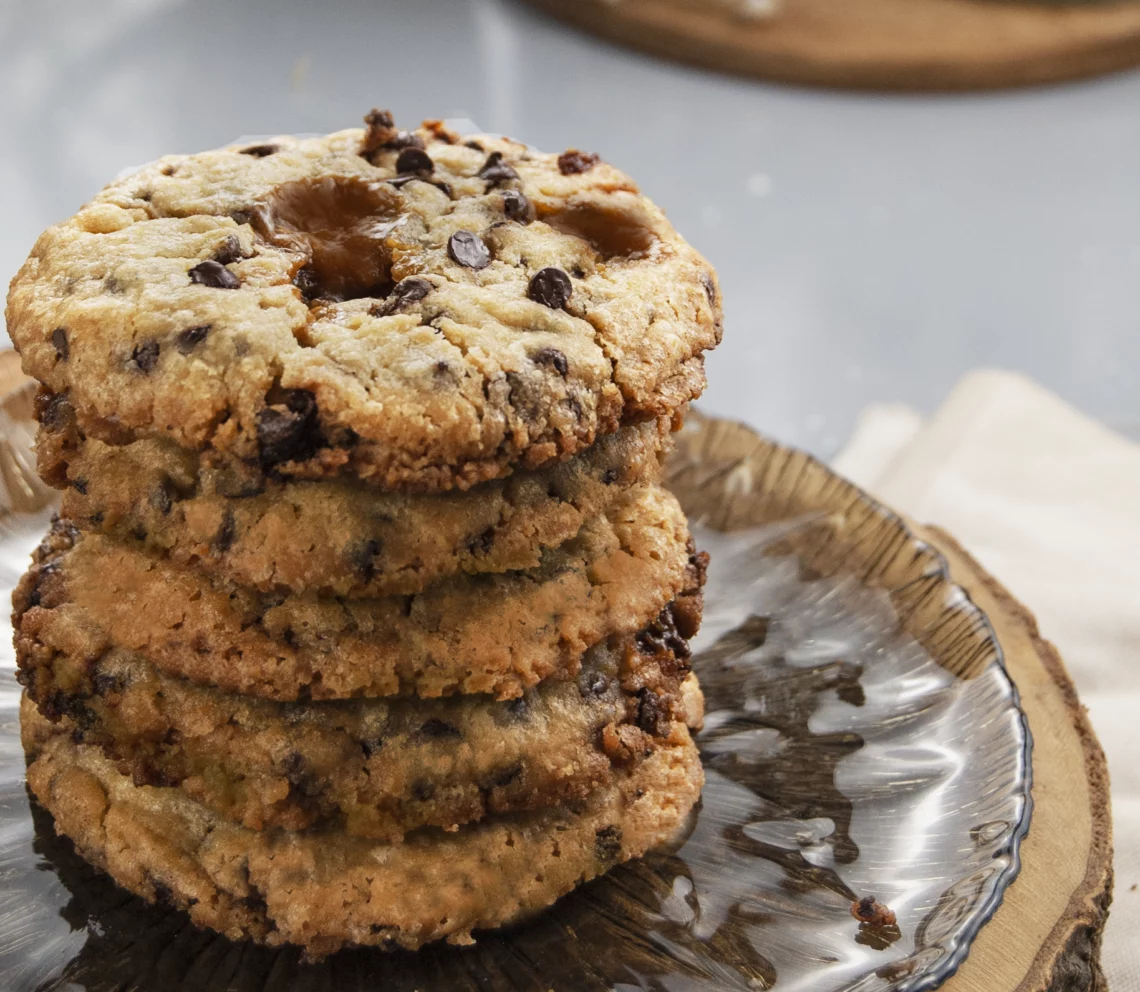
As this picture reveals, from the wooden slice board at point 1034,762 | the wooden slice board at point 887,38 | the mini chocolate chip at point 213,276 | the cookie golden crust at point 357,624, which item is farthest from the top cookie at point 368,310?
the wooden slice board at point 887,38

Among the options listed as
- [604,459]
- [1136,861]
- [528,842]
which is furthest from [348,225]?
[1136,861]

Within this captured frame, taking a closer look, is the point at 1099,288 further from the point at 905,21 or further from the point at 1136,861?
the point at 1136,861

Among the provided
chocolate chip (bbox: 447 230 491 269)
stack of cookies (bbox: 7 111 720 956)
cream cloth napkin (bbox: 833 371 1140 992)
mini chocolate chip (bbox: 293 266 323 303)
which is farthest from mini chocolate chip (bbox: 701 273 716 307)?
cream cloth napkin (bbox: 833 371 1140 992)

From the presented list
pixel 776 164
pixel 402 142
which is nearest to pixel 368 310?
pixel 402 142

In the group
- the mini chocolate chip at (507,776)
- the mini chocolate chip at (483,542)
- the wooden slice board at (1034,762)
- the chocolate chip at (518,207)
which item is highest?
the chocolate chip at (518,207)

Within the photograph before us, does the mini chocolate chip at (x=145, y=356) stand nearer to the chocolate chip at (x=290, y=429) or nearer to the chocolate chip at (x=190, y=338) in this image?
the chocolate chip at (x=190, y=338)

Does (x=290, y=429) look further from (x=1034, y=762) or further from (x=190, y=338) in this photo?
(x=1034, y=762)
